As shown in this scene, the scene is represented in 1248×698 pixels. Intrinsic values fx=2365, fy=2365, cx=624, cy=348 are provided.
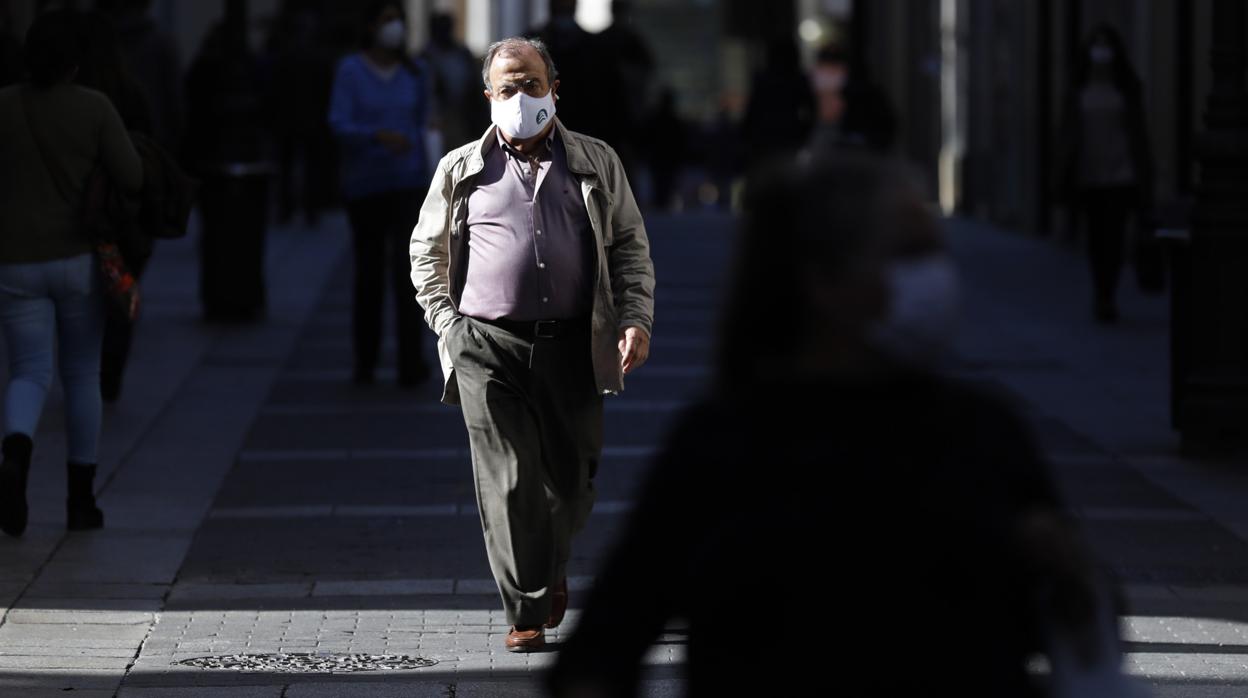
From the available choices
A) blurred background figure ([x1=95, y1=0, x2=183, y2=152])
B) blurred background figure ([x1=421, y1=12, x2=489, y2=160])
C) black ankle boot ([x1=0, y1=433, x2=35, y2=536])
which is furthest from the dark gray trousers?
blurred background figure ([x1=421, y1=12, x2=489, y2=160])

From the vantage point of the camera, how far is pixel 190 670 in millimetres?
5969

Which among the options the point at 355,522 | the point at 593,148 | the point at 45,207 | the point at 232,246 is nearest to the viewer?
the point at 593,148

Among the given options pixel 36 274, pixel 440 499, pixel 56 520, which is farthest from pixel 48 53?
pixel 440 499

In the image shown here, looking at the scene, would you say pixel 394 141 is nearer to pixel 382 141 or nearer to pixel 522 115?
pixel 382 141

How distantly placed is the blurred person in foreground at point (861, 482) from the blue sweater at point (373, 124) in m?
8.76

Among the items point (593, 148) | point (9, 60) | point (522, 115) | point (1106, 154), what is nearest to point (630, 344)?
point (593, 148)

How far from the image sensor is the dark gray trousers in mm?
6004

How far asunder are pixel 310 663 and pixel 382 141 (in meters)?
5.38

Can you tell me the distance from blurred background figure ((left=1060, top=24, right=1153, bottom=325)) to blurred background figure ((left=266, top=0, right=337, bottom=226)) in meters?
9.54

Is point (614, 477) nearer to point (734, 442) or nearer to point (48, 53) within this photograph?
point (48, 53)

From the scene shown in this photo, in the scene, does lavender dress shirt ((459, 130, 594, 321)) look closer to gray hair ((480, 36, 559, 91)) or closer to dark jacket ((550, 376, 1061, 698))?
gray hair ((480, 36, 559, 91))

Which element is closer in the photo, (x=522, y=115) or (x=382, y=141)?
(x=522, y=115)

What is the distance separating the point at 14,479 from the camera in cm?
748

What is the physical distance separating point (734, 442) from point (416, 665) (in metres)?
3.61
